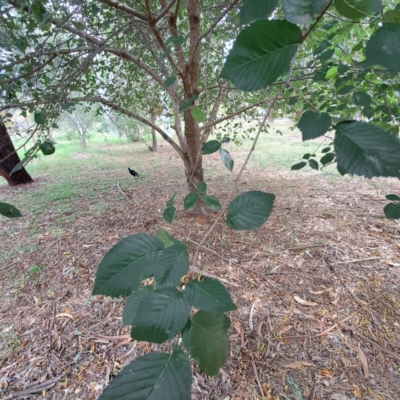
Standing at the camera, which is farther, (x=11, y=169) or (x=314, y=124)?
(x=11, y=169)

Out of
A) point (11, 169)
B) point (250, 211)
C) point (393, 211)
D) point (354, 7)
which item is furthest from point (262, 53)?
point (11, 169)

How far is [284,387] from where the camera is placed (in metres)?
0.99

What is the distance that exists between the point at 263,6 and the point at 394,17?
21 cm

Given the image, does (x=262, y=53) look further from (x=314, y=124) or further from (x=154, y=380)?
(x=154, y=380)

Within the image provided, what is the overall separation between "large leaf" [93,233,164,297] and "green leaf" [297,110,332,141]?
0.87 ft

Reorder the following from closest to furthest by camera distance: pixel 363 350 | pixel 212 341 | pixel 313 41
A: pixel 212 341 → pixel 363 350 → pixel 313 41

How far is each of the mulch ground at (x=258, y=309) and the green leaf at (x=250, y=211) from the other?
137mm

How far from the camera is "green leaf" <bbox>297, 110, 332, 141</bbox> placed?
0.30m

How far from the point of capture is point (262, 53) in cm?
27

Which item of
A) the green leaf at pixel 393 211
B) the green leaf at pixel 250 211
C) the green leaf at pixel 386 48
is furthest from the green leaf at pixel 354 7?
the green leaf at pixel 393 211

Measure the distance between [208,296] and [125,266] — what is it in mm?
123

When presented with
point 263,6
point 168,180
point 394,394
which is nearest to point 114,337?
point 394,394

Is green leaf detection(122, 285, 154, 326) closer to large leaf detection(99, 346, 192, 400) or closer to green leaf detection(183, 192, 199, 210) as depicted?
large leaf detection(99, 346, 192, 400)

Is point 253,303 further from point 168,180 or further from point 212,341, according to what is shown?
point 168,180
